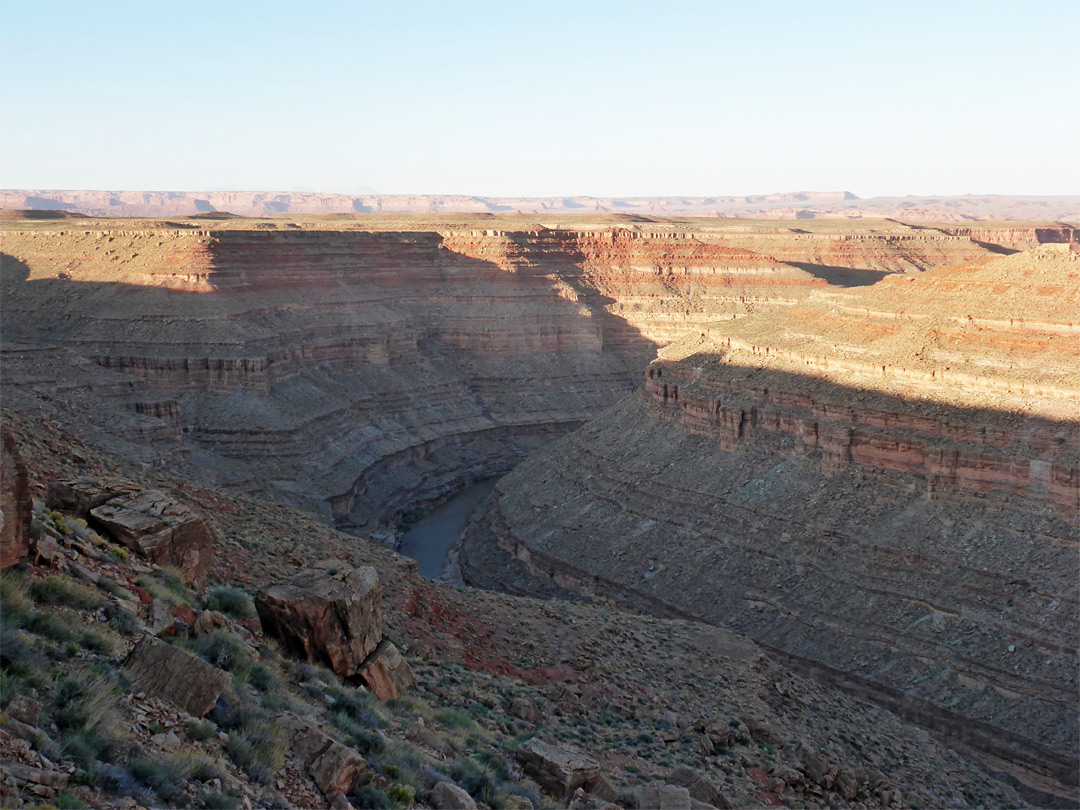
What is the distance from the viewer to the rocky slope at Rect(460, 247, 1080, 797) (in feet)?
101

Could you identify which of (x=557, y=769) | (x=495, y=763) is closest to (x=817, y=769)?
(x=557, y=769)

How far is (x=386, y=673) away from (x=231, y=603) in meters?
2.67

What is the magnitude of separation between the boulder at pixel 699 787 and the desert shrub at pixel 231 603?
7161 millimetres

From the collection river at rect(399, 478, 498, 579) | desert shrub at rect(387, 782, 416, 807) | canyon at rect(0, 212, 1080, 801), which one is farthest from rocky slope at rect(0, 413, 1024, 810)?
river at rect(399, 478, 498, 579)

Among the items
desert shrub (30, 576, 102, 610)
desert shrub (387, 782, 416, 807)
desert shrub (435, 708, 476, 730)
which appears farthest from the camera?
desert shrub (435, 708, 476, 730)

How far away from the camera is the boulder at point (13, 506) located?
13587 mm

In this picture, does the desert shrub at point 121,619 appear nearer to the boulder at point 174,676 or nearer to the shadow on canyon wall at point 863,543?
the boulder at point 174,676

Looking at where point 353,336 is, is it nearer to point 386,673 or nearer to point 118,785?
point 386,673

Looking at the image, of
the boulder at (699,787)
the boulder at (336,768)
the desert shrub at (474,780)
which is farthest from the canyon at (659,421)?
the boulder at (336,768)

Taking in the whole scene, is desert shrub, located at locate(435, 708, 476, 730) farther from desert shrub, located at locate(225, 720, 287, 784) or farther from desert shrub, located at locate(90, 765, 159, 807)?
desert shrub, located at locate(90, 765, 159, 807)

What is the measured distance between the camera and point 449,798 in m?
12.8

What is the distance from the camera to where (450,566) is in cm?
5091

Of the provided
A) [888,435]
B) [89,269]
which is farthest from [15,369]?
[888,435]

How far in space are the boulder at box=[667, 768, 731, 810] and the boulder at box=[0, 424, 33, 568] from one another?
394 inches
